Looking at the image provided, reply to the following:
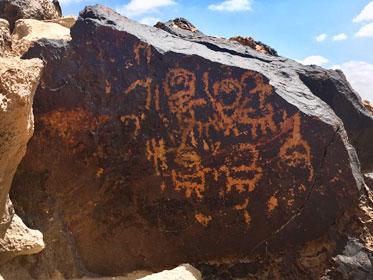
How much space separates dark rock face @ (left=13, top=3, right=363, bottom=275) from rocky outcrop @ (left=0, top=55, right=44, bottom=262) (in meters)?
0.43

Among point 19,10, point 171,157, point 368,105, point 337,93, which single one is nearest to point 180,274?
point 171,157

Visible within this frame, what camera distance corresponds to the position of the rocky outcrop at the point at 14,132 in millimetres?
2035

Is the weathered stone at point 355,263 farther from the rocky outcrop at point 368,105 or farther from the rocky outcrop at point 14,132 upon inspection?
the rocky outcrop at point 368,105

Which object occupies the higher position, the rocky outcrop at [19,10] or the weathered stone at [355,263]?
Result: the rocky outcrop at [19,10]

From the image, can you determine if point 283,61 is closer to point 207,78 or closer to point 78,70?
point 207,78

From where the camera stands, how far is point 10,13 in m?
7.41

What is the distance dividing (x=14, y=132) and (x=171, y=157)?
105 centimetres

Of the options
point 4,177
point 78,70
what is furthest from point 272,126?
point 4,177

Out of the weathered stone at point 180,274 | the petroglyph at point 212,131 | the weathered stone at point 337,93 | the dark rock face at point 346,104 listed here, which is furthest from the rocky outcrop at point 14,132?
the dark rock face at point 346,104

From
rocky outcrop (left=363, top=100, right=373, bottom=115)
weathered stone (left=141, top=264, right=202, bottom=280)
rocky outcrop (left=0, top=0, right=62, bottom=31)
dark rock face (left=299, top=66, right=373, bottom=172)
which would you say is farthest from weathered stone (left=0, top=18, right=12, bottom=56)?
rocky outcrop (left=0, top=0, right=62, bottom=31)

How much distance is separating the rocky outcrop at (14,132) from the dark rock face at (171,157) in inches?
16.9

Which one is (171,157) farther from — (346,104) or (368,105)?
(368,105)

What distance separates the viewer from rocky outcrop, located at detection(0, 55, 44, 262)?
6.68 ft

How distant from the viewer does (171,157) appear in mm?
2920
